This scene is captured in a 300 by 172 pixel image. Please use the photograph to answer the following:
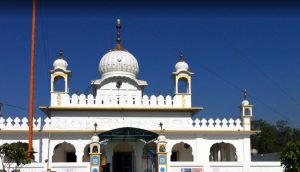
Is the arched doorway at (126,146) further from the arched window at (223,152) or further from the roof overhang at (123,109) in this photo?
the arched window at (223,152)

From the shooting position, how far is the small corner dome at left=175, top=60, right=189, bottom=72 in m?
27.9

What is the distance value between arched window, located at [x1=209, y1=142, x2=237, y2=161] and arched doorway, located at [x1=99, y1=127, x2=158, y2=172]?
5.52 metres

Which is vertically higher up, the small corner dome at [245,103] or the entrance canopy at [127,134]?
the small corner dome at [245,103]

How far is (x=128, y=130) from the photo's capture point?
2345 cm

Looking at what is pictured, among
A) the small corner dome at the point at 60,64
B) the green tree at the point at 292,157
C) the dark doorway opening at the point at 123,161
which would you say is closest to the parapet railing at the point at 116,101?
the small corner dome at the point at 60,64

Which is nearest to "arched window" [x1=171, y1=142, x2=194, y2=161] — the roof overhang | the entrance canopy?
the roof overhang

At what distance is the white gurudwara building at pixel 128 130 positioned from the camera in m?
24.4

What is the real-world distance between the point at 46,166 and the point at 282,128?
4288 cm

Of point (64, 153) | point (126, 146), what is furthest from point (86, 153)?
point (126, 146)

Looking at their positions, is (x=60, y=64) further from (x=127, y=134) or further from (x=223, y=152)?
(x=223, y=152)

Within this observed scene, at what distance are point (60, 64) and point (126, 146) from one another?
19.8ft

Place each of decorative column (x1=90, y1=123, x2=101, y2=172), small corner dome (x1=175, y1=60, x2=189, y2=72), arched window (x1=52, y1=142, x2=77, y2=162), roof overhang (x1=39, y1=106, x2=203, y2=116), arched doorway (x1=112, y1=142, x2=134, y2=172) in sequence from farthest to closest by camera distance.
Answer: small corner dome (x1=175, y1=60, x2=189, y2=72) < arched window (x1=52, y1=142, x2=77, y2=162) < arched doorway (x1=112, y1=142, x2=134, y2=172) < roof overhang (x1=39, y1=106, x2=203, y2=116) < decorative column (x1=90, y1=123, x2=101, y2=172)

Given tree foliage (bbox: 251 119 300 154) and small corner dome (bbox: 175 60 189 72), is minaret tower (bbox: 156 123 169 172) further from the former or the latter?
tree foliage (bbox: 251 119 300 154)

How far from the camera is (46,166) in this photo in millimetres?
22719
